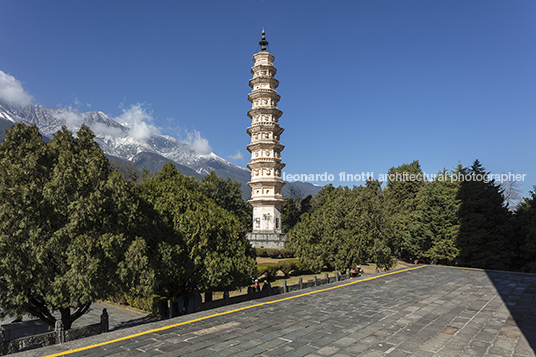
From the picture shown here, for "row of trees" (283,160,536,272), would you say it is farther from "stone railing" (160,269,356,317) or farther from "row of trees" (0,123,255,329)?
"row of trees" (0,123,255,329)

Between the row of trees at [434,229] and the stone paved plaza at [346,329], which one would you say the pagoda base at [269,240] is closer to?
the row of trees at [434,229]

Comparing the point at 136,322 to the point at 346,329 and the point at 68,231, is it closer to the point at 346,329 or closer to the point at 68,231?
the point at 68,231

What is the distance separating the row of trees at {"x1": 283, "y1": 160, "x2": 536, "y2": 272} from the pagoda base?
11.6m

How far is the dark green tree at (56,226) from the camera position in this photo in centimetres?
883

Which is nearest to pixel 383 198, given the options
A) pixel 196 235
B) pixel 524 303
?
pixel 524 303

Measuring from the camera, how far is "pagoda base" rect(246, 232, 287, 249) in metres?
40.8

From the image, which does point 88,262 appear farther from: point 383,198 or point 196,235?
point 383,198

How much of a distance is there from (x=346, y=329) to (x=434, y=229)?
2902 centimetres

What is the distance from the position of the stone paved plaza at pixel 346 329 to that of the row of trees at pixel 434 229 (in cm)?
709

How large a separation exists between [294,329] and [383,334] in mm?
2462

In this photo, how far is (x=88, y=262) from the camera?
364 inches

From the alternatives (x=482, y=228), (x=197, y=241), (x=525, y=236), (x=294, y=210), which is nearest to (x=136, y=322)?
(x=197, y=241)

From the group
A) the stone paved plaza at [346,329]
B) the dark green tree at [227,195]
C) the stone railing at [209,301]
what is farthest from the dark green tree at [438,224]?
the dark green tree at [227,195]

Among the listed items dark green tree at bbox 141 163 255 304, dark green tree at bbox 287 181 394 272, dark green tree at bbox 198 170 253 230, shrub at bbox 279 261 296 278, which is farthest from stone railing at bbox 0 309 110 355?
dark green tree at bbox 198 170 253 230
